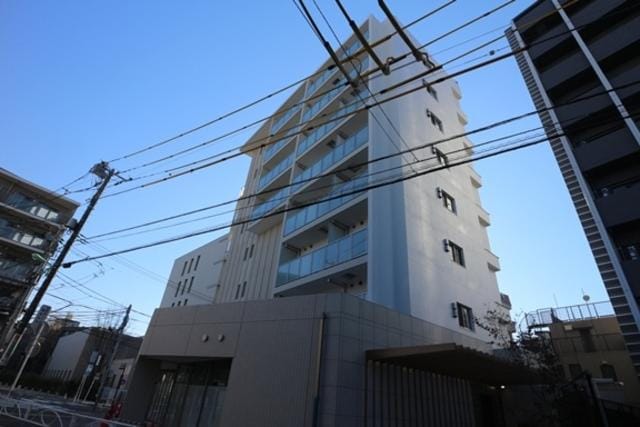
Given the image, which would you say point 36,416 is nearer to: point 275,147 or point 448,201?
point 275,147

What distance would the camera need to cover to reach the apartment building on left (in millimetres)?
32031

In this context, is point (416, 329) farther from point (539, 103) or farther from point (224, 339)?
point (539, 103)

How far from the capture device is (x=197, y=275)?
31.5m

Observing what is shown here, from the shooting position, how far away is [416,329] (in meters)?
11.7

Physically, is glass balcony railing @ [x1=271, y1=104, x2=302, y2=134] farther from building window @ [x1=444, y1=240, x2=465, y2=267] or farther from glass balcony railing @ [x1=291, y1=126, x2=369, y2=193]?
building window @ [x1=444, y1=240, x2=465, y2=267]

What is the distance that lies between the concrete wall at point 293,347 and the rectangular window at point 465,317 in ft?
8.85

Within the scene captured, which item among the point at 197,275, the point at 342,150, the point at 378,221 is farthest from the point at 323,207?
the point at 197,275

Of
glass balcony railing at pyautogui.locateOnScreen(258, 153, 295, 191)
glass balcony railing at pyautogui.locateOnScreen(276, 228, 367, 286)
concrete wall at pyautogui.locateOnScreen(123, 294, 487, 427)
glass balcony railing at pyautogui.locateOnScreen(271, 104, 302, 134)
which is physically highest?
glass balcony railing at pyautogui.locateOnScreen(271, 104, 302, 134)

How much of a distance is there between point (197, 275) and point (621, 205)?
3008cm

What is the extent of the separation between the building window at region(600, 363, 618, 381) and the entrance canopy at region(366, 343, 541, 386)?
8.77 metres

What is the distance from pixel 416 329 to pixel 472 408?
3.85 metres

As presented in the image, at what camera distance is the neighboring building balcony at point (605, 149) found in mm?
15344

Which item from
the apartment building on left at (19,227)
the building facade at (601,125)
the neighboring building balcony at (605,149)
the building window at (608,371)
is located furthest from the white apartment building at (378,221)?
the apartment building on left at (19,227)

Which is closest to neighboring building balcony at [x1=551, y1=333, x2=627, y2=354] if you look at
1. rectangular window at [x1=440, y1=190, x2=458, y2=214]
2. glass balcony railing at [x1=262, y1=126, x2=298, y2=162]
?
rectangular window at [x1=440, y1=190, x2=458, y2=214]
